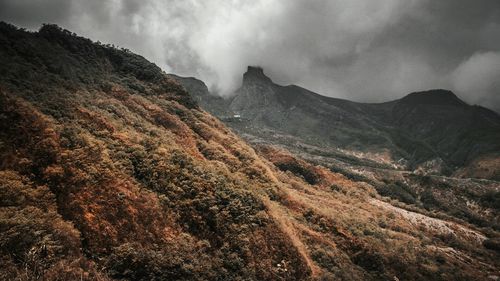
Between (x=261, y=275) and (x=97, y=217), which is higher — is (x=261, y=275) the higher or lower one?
the lower one

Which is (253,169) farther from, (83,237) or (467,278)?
(467,278)

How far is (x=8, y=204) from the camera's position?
23.2m

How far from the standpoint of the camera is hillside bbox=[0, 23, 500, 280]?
24.0 meters

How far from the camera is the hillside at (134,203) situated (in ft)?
78.8

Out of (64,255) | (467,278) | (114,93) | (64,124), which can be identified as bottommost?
(467,278)

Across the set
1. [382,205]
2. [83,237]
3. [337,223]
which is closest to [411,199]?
[382,205]

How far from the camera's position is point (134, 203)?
96.4 feet

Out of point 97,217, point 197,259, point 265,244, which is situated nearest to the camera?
point 97,217

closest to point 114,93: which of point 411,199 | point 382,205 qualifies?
point 382,205

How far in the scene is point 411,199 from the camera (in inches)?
5231

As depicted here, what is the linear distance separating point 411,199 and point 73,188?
132032 millimetres

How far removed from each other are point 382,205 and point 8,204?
302ft

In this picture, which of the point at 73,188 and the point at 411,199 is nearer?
the point at 73,188

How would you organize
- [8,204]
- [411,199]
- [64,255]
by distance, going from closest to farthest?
[64,255] < [8,204] < [411,199]
